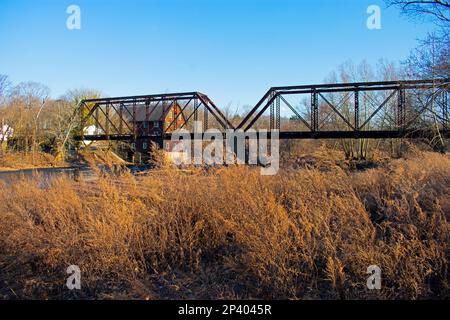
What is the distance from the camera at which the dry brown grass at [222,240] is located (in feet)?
12.3

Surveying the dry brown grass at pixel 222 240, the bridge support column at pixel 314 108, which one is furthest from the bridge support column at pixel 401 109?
the dry brown grass at pixel 222 240

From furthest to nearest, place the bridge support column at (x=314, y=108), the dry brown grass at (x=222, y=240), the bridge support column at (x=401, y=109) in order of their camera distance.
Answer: the bridge support column at (x=314, y=108)
the bridge support column at (x=401, y=109)
the dry brown grass at (x=222, y=240)

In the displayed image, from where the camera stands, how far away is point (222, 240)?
493cm

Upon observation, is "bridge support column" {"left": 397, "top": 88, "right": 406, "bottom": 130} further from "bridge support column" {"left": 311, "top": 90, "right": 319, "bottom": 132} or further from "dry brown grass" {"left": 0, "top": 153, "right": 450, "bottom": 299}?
"dry brown grass" {"left": 0, "top": 153, "right": 450, "bottom": 299}

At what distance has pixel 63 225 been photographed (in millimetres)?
4914

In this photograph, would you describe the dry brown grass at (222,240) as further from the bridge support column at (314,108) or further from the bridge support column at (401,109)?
the bridge support column at (314,108)

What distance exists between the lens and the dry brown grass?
12.3 ft

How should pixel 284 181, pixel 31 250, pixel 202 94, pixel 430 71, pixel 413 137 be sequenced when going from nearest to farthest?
pixel 31 250, pixel 284 181, pixel 430 71, pixel 413 137, pixel 202 94

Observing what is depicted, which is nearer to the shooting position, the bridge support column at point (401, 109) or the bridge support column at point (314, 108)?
the bridge support column at point (401, 109)

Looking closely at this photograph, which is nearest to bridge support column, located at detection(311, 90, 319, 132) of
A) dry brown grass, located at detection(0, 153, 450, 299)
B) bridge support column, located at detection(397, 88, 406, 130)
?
bridge support column, located at detection(397, 88, 406, 130)
